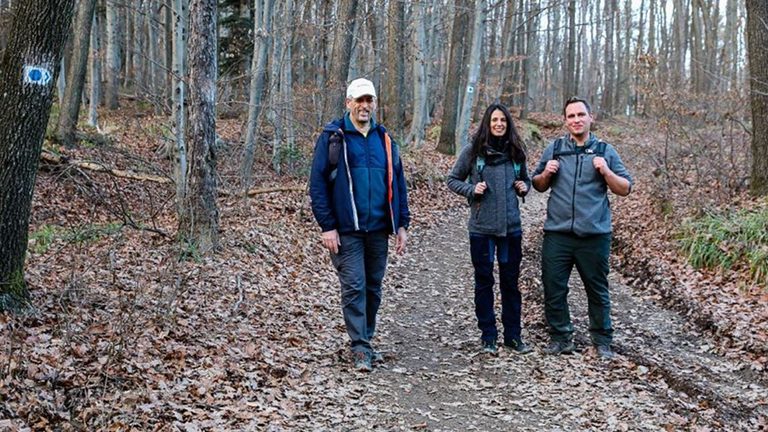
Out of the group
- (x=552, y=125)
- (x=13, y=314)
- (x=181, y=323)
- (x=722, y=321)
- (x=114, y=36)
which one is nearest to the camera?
(x=13, y=314)

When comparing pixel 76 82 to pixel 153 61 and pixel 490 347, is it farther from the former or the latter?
pixel 490 347

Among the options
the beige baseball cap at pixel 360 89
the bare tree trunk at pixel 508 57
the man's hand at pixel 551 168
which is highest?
the bare tree trunk at pixel 508 57

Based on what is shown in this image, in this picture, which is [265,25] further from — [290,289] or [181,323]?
[181,323]

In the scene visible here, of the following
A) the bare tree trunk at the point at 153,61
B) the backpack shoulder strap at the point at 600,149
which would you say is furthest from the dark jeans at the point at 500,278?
the bare tree trunk at the point at 153,61

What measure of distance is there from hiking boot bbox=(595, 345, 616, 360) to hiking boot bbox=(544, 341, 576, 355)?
8.8 inches

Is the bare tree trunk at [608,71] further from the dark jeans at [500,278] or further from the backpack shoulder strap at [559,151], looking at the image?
the dark jeans at [500,278]

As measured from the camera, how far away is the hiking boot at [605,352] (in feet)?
20.2

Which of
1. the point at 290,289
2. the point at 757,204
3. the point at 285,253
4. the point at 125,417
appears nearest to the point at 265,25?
the point at 285,253

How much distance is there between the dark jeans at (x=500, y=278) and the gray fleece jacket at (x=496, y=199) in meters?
0.10

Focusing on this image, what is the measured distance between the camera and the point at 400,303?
852 centimetres

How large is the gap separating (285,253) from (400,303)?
2.03m

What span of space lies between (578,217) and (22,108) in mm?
4759

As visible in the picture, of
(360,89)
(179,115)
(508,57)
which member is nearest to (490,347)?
(360,89)

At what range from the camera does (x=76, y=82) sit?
16.1m
